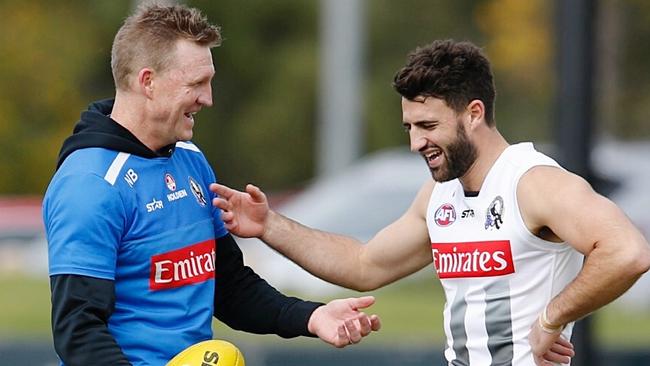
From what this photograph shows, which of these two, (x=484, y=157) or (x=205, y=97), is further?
(x=484, y=157)

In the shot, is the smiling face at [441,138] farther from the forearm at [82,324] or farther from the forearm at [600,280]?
the forearm at [82,324]

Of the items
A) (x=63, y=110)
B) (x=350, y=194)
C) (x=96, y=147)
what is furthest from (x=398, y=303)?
(x=63, y=110)

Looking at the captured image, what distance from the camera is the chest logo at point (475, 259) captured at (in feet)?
19.5

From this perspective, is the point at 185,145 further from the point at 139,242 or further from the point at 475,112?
the point at 475,112

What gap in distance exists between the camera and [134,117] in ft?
18.5

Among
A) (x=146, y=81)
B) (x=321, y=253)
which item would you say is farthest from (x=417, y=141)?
(x=146, y=81)

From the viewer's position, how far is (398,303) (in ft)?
62.1

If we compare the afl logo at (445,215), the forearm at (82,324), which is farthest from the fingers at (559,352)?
the forearm at (82,324)

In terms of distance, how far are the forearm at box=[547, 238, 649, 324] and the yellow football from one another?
1215 mm

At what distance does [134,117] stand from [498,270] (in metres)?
1.51

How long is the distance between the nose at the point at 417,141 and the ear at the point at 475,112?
193 mm

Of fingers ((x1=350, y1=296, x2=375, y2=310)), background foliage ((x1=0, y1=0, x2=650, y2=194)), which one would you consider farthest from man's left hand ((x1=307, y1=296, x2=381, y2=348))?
background foliage ((x1=0, y1=0, x2=650, y2=194))

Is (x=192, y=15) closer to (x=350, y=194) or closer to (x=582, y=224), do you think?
(x=582, y=224)

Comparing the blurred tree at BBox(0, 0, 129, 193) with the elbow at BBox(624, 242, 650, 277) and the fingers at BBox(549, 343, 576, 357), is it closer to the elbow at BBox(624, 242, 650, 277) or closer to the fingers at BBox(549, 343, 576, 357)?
the fingers at BBox(549, 343, 576, 357)
